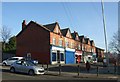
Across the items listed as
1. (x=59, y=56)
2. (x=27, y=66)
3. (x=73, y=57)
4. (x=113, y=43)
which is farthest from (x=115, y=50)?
(x=27, y=66)

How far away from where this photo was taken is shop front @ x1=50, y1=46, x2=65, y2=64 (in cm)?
5235

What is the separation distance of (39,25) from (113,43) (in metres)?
37.6

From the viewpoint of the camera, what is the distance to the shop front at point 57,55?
2061 inches

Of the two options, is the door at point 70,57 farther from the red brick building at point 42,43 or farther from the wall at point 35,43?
the wall at point 35,43

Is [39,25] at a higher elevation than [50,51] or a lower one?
higher

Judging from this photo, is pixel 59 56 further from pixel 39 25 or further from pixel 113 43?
pixel 113 43

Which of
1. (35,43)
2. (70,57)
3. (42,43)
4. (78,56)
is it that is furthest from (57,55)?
(78,56)

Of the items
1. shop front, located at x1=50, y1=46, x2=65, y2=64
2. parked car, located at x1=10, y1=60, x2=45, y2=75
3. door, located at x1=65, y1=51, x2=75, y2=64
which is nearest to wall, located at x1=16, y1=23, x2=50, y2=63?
shop front, located at x1=50, y1=46, x2=65, y2=64

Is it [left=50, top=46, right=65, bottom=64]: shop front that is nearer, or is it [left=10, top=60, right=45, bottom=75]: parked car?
[left=10, top=60, right=45, bottom=75]: parked car

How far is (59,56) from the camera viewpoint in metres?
56.1

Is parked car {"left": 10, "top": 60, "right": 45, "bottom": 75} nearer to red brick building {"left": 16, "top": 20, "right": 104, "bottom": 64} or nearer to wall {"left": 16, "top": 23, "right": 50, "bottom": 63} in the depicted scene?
red brick building {"left": 16, "top": 20, "right": 104, "bottom": 64}

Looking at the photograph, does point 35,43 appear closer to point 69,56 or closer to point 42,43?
point 42,43

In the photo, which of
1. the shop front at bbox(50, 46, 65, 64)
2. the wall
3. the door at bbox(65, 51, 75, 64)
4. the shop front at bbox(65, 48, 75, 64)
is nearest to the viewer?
the wall

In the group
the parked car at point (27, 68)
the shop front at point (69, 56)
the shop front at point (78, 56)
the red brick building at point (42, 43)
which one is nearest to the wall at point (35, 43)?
the red brick building at point (42, 43)
